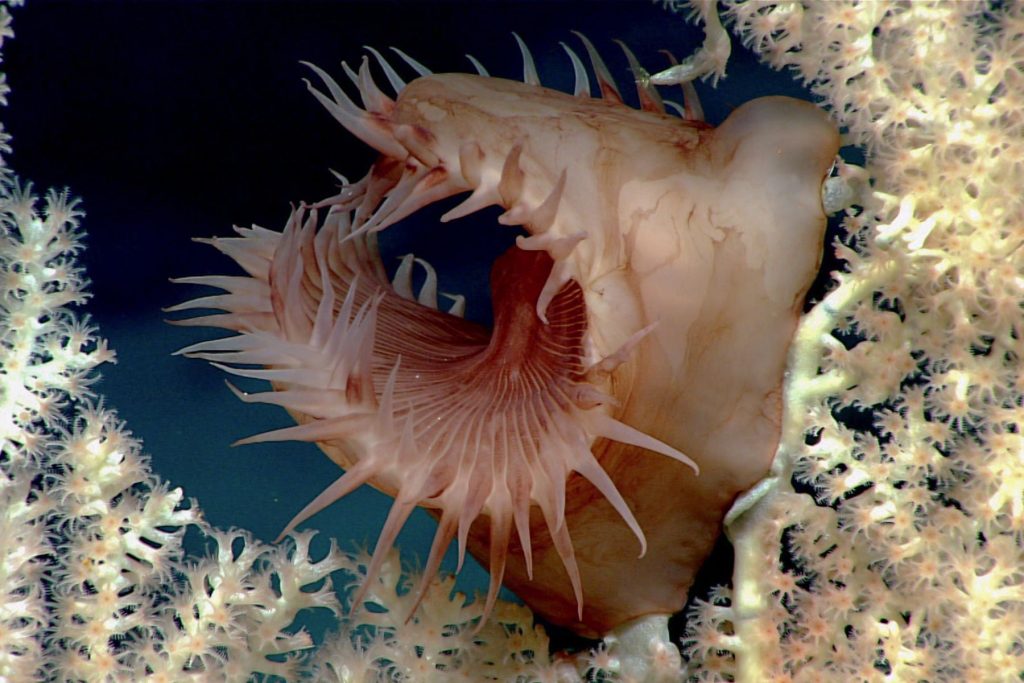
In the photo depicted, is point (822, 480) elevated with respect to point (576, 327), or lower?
lower

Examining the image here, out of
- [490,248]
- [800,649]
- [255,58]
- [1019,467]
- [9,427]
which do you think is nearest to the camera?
[1019,467]

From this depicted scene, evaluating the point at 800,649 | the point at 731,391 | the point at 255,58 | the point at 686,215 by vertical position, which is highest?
A: the point at 255,58

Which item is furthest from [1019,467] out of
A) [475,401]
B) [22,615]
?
[22,615]

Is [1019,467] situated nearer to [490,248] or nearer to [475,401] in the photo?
[475,401]
